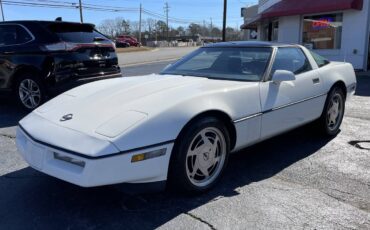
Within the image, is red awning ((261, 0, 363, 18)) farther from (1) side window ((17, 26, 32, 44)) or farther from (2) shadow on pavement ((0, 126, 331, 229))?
(2) shadow on pavement ((0, 126, 331, 229))

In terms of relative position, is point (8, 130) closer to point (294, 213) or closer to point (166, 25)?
point (294, 213)

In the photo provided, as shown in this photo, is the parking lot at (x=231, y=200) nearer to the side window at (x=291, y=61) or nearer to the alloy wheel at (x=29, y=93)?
the side window at (x=291, y=61)

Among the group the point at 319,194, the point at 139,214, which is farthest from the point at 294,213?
the point at 139,214

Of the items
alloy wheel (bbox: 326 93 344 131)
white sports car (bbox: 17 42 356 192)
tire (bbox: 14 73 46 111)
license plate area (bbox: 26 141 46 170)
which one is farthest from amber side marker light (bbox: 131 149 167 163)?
tire (bbox: 14 73 46 111)

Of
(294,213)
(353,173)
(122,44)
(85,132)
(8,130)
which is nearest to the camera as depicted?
(85,132)

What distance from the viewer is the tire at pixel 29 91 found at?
6.47 metres

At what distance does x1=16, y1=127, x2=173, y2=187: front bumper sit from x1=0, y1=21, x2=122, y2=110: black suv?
3.46 meters

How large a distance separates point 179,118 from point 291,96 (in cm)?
169

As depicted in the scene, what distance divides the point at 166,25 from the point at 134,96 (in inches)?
4368

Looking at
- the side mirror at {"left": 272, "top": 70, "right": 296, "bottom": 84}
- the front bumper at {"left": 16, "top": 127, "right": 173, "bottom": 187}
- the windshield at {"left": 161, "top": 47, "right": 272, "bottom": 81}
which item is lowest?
the front bumper at {"left": 16, "top": 127, "right": 173, "bottom": 187}

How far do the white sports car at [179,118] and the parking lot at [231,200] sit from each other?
0.30m

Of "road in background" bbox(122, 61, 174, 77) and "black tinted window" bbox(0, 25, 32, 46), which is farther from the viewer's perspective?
"road in background" bbox(122, 61, 174, 77)

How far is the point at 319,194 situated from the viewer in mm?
3426

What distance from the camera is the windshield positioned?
4.11 metres
